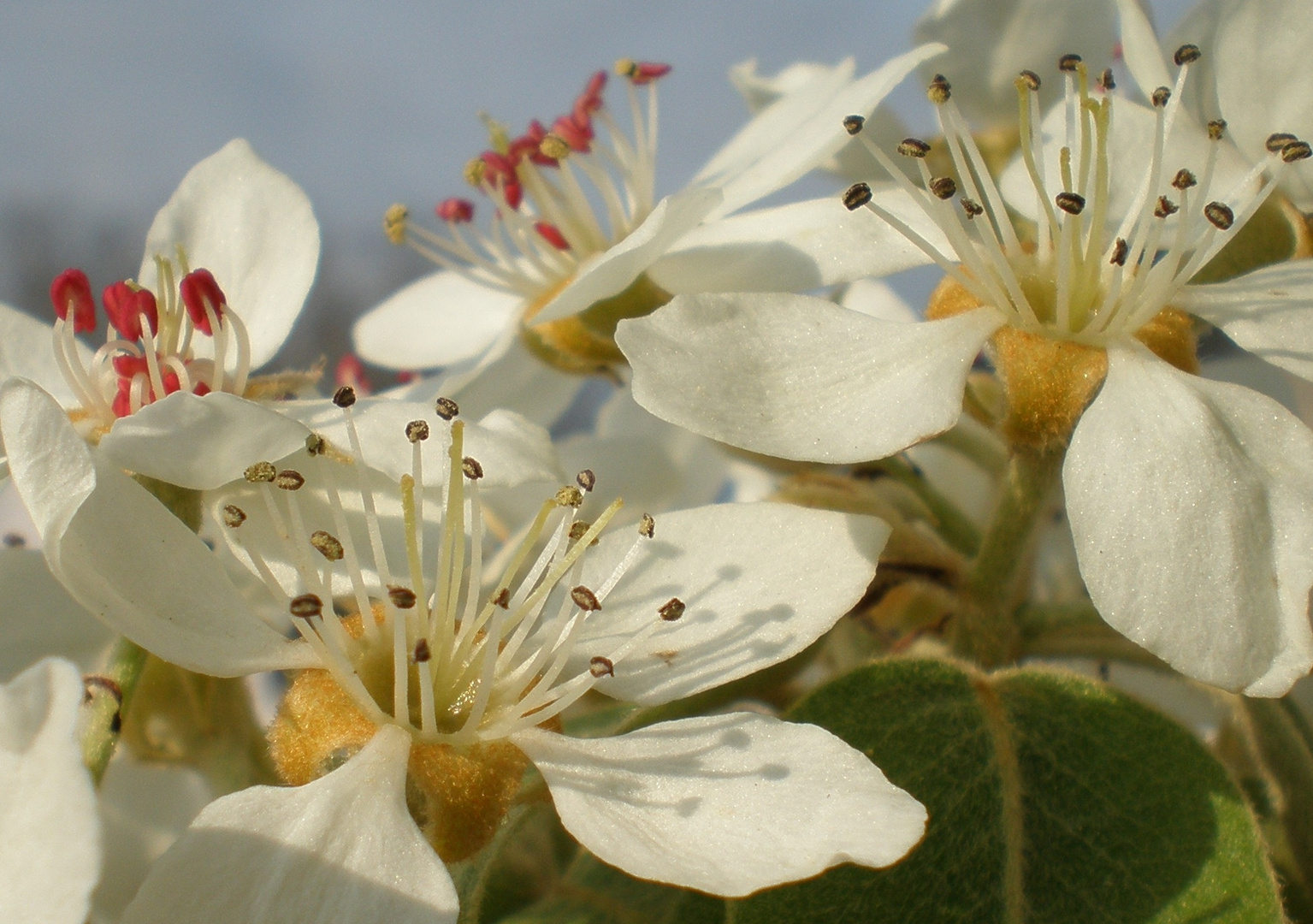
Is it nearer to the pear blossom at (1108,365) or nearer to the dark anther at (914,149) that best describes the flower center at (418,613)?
the pear blossom at (1108,365)

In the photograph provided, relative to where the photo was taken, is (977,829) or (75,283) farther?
(75,283)

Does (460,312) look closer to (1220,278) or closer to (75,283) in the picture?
(75,283)

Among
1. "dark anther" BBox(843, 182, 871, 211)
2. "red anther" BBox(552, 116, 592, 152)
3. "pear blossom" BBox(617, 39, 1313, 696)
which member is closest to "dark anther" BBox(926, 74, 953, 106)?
"pear blossom" BBox(617, 39, 1313, 696)

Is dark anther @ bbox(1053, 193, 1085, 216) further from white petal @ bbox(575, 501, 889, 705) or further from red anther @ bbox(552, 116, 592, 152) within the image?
red anther @ bbox(552, 116, 592, 152)

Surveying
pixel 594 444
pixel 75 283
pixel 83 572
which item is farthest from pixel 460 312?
pixel 83 572

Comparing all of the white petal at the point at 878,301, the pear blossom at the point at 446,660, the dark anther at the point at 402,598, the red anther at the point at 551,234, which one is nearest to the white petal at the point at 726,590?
the pear blossom at the point at 446,660

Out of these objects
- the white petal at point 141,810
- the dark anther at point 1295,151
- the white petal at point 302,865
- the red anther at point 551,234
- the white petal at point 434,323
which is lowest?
the white petal at point 141,810

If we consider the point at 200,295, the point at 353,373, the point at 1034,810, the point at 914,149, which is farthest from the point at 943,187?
the point at 353,373
